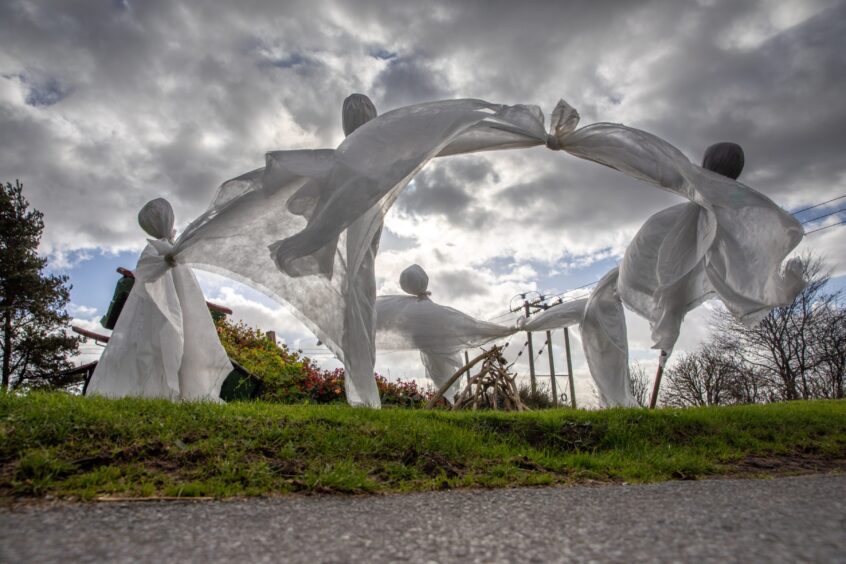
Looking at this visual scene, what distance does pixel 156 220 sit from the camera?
5.52 m

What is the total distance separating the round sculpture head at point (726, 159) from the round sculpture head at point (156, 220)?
592 centimetres

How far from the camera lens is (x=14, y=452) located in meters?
2.93

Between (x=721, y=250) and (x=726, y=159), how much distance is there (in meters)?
1.13

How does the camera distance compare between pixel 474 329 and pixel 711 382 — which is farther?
pixel 711 382

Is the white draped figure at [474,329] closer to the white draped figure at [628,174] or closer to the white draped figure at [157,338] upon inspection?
the white draped figure at [628,174]

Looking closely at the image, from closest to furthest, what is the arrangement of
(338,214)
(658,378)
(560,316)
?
1. (338,214)
2. (658,378)
3. (560,316)

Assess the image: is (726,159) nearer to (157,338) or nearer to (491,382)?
(491,382)

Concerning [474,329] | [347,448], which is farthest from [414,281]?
[347,448]

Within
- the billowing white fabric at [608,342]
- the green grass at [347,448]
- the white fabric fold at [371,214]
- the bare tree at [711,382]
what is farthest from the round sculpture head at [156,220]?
the bare tree at [711,382]

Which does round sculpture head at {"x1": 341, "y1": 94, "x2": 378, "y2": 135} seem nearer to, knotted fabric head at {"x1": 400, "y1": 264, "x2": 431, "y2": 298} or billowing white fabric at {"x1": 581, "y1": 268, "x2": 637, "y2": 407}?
knotted fabric head at {"x1": 400, "y1": 264, "x2": 431, "y2": 298}

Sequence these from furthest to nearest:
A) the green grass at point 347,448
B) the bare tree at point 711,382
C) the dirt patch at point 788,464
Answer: the bare tree at point 711,382, the dirt patch at point 788,464, the green grass at point 347,448

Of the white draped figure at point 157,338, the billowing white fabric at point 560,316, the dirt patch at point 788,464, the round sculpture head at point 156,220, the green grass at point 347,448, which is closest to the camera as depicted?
the green grass at point 347,448

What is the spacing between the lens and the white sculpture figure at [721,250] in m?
5.20

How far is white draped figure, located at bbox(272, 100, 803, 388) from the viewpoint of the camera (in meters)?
4.48
